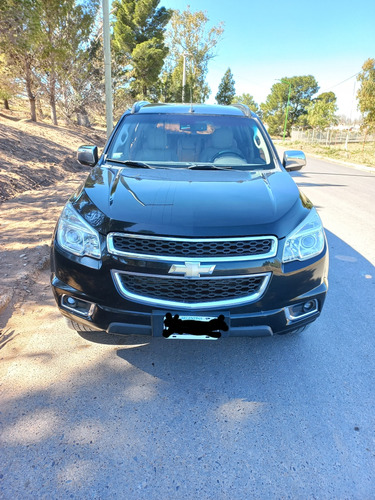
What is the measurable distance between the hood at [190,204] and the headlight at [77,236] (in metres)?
0.05

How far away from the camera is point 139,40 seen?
28.5 meters

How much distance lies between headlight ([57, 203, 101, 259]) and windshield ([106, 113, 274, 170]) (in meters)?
1.08

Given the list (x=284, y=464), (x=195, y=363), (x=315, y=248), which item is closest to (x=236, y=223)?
(x=315, y=248)

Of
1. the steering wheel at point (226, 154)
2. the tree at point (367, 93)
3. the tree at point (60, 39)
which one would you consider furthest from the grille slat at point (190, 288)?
the tree at point (367, 93)

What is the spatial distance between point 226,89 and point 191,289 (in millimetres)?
57268

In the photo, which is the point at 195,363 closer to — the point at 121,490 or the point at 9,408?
the point at 121,490

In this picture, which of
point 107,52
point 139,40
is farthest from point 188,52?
point 107,52

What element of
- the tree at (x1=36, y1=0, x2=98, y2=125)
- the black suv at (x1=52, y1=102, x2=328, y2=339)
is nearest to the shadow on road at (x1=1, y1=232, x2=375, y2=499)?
the black suv at (x1=52, y1=102, x2=328, y2=339)

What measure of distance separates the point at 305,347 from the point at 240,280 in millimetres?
1157

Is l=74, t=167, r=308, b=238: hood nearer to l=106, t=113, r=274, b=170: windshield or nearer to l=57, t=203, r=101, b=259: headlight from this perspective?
l=57, t=203, r=101, b=259: headlight

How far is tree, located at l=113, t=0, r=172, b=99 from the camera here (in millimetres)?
27203

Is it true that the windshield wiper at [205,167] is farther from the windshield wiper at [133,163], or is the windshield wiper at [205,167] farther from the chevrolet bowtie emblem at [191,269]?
the chevrolet bowtie emblem at [191,269]

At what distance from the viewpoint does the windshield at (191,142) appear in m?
3.27

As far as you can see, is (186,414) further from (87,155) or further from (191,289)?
(87,155)
